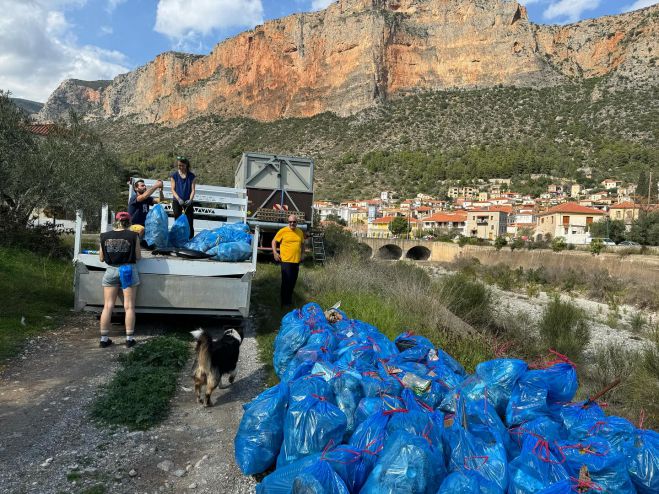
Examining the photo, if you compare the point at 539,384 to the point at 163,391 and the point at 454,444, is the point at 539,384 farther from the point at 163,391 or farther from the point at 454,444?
the point at 163,391

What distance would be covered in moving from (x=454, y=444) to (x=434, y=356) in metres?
1.58

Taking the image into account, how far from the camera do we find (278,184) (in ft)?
48.4

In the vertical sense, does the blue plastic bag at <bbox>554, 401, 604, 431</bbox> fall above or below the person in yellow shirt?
below

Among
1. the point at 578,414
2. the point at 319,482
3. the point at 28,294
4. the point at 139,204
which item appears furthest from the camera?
the point at 28,294

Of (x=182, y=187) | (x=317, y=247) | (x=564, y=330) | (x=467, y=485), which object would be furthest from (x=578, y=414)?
(x=317, y=247)

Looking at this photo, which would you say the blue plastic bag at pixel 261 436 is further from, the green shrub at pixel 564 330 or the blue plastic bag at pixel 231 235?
the green shrub at pixel 564 330

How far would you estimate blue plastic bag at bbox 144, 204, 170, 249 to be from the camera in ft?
20.7

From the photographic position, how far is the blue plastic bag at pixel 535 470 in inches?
94.0

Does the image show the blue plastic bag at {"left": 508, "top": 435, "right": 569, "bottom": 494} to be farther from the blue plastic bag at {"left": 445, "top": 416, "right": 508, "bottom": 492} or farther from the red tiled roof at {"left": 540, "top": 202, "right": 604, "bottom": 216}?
Answer: the red tiled roof at {"left": 540, "top": 202, "right": 604, "bottom": 216}

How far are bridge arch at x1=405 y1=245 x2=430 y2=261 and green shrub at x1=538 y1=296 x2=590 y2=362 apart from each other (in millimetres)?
39275

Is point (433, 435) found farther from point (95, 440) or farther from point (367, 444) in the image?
point (95, 440)

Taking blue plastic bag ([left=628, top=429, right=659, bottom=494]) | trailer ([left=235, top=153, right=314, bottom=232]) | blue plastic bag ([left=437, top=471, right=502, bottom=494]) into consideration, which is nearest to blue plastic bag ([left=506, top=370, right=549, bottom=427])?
blue plastic bag ([left=628, top=429, right=659, bottom=494])

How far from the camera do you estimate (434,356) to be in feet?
13.7

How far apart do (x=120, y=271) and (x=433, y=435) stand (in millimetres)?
4052
